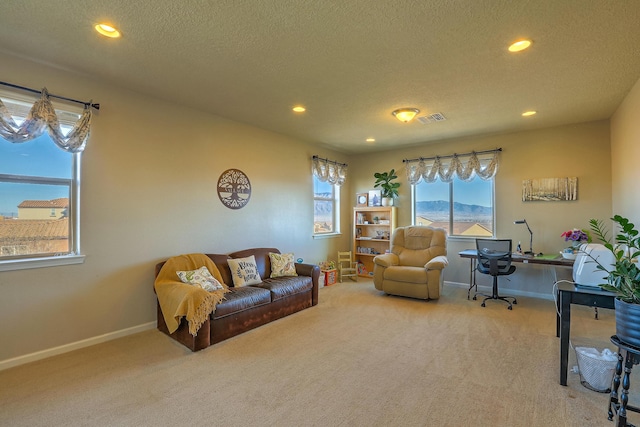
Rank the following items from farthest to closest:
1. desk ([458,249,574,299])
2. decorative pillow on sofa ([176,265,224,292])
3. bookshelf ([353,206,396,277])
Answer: bookshelf ([353,206,396,277]), desk ([458,249,574,299]), decorative pillow on sofa ([176,265,224,292])

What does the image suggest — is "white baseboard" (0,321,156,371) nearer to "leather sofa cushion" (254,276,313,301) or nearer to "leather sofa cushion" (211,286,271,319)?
"leather sofa cushion" (211,286,271,319)

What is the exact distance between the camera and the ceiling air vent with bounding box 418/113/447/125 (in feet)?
14.2

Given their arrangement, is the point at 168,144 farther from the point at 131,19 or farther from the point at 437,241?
the point at 437,241

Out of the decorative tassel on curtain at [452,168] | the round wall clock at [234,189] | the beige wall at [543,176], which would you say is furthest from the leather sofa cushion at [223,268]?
the beige wall at [543,176]

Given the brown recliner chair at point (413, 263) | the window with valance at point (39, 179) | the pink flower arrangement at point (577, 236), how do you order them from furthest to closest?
1. the brown recliner chair at point (413, 263)
2. the pink flower arrangement at point (577, 236)
3. the window with valance at point (39, 179)

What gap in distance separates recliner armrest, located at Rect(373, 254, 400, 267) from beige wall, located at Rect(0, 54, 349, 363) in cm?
195

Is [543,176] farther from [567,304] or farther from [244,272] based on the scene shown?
[244,272]

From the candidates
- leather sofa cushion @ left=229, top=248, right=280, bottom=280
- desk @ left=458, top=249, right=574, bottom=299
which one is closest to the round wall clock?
leather sofa cushion @ left=229, top=248, right=280, bottom=280

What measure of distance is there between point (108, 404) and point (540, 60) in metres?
4.43

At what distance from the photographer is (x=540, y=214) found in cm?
497

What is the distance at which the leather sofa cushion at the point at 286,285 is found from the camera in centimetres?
388

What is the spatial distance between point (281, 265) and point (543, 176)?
172 inches

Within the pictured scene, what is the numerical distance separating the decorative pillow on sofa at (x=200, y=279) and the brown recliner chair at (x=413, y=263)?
8.62 feet

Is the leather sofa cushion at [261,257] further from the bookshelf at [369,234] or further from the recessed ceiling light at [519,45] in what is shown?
the recessed ceiling light at [519,45]
